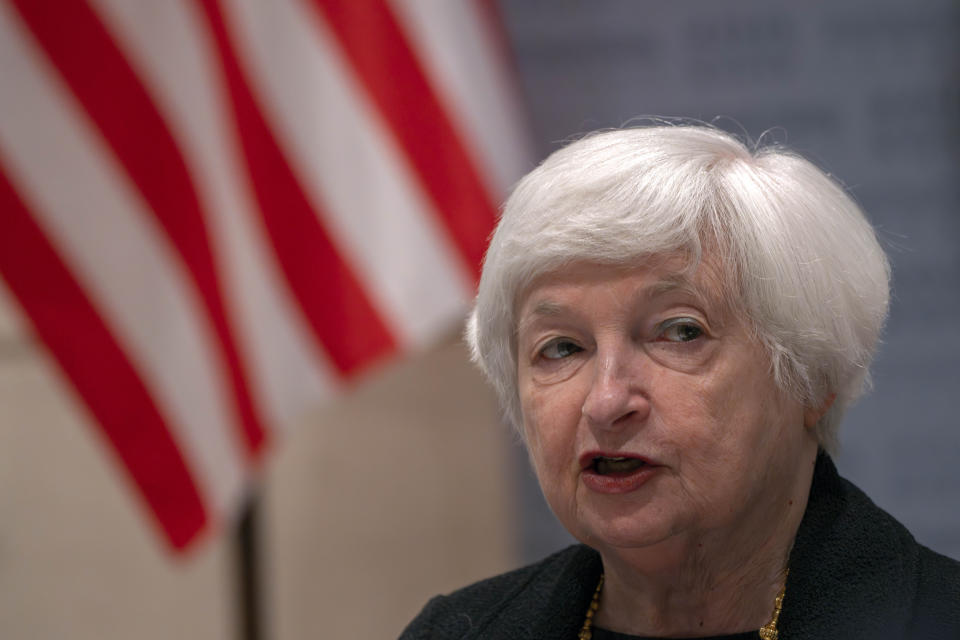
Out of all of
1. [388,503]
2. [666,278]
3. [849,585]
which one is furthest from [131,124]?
[849,585]

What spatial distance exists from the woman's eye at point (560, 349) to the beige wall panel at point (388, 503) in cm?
235

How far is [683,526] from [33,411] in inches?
100.0

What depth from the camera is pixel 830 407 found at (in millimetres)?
1599

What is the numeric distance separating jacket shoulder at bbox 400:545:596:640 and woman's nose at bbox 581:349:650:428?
36 centimetres

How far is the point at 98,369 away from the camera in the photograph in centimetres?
293

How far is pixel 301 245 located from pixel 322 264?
0.24 ft

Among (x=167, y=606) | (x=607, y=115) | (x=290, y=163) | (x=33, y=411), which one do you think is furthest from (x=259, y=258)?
(x=607, y=115)

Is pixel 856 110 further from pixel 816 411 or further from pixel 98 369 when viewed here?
pixel 816 411

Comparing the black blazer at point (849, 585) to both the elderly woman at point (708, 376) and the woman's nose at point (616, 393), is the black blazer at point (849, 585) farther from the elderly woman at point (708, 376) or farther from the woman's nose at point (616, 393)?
the woman's nose at point (616, 393)

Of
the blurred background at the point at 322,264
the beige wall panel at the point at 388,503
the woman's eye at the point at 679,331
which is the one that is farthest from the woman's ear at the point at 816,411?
the beige wall panel at the point at 388,503

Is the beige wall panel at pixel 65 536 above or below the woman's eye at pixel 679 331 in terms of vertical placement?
below

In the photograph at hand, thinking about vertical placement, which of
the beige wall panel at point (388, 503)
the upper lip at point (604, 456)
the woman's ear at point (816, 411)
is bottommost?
the beige wall panel at point (388, 503)

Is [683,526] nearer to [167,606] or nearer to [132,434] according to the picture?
[132,434]

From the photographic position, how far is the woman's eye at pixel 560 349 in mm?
1555
